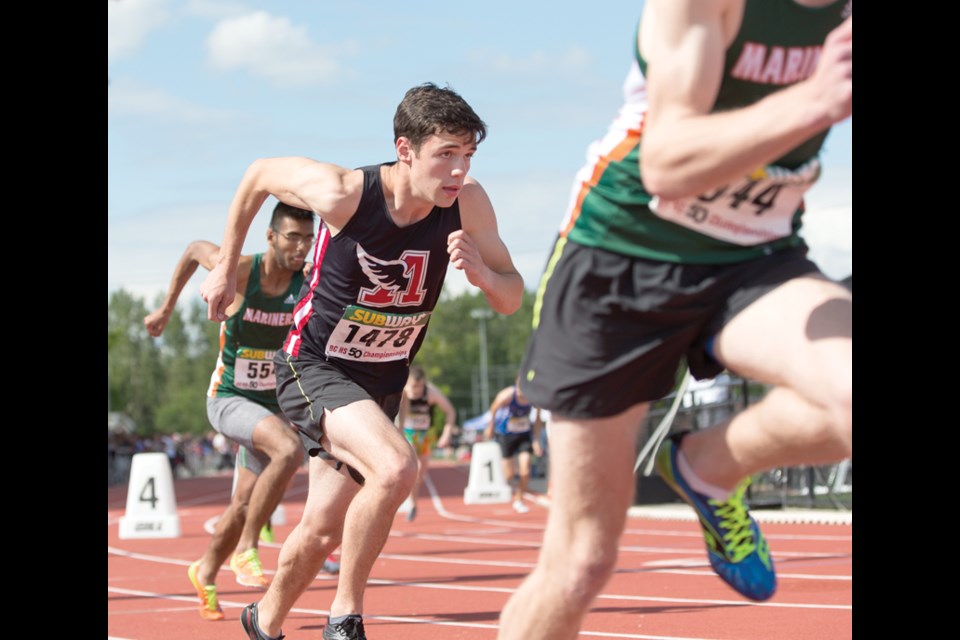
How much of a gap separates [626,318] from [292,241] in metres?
4.87

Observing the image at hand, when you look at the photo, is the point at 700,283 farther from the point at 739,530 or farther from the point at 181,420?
the point at 181,420

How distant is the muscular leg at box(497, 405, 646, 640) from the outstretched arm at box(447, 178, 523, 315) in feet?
5.01

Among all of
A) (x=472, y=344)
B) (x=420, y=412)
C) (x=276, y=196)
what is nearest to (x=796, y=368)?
(x=276, y=196)

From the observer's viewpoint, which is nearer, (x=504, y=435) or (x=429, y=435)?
(x=429, y=435)

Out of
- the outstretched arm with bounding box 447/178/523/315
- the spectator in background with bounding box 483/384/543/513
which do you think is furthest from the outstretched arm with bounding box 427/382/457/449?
the outstretched arm with bounding box 447/178/523/315

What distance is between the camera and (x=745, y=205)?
136 inches

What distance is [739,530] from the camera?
12.4 feet

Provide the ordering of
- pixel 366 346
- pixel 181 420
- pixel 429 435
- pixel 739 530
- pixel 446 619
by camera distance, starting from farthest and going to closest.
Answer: pixel 181 420 < pixel 429 435 < pixel 446 619 < pixel 366 346 < pixel 739 530

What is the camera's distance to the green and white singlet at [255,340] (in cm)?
825

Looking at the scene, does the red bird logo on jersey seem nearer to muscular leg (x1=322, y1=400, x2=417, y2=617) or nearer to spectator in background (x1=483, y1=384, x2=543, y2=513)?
muscular leg (x1=322, y1=400, x2=417, y2=617)

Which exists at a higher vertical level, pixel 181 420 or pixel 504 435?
pixel 504 435

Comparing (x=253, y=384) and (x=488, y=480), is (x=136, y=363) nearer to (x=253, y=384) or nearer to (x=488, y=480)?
(x=488, y=480)
